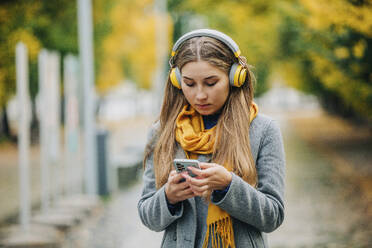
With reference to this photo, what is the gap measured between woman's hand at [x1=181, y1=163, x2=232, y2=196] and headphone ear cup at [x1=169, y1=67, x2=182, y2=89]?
446mm

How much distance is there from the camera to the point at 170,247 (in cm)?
228

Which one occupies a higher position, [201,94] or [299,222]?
[299,222]

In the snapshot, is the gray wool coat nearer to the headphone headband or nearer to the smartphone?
the smartphone

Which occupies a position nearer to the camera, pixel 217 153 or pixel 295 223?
pixel 217 153

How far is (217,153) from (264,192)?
249mm

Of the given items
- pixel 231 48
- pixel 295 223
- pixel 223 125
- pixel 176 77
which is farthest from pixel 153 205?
pixel 295 223

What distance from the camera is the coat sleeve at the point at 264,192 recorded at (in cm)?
206

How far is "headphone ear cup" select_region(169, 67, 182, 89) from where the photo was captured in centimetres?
226

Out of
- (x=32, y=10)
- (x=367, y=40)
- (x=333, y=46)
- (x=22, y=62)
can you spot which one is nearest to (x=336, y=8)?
(x=367, y=40)

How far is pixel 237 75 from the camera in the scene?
85.8 inches

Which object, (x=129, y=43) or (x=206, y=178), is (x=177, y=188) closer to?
(x=206, y=178)

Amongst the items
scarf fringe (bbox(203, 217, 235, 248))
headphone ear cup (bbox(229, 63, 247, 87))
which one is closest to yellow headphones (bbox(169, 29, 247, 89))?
headphone ear cup (bbox(229, 63, 247, 87))

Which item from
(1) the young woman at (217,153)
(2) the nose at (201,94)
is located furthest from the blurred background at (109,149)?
(2) the nose at (201,94)

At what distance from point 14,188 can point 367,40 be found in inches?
325
